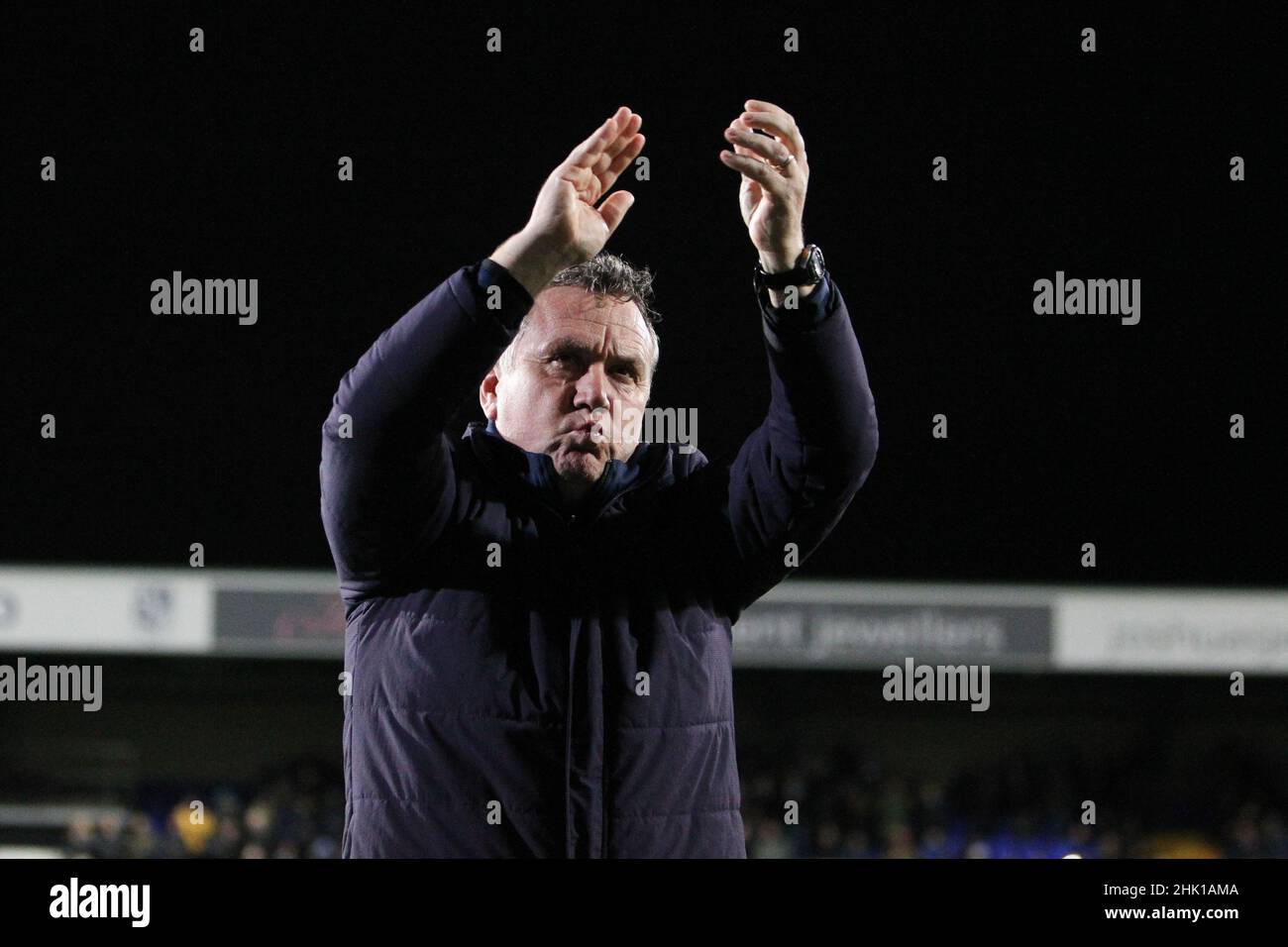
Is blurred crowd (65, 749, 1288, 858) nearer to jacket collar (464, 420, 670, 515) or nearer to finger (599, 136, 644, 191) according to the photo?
jacket collar (464, 420, 670, 515)

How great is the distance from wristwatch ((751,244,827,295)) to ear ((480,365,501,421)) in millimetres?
616

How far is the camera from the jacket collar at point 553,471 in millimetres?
2121

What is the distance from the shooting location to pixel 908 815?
10336 mm

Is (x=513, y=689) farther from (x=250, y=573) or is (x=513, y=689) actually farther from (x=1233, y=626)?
(x=1233, y=626)

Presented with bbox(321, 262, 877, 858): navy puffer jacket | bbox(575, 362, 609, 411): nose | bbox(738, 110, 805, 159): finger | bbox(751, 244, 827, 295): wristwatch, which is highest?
bbox(738, 110, 805, 159): finger

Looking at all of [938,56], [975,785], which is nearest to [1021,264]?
[938,56]

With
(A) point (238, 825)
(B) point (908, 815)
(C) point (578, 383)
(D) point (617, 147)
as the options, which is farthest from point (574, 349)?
(B) point (908, 815)

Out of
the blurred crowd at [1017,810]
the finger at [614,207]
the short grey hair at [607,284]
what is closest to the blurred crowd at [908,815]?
the blurred crowd at [1017,810]

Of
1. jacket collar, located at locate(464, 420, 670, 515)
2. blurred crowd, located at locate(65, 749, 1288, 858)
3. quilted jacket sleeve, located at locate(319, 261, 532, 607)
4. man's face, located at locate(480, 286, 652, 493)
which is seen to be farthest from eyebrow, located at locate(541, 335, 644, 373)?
blurred crowd, located at locate(65, 749, 1288, 858)

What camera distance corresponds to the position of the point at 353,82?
25.8ft

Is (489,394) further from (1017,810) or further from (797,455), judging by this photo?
(1017,810)

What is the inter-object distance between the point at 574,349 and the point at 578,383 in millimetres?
70

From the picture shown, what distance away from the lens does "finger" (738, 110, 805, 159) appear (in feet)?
6.70

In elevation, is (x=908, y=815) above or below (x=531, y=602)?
below
